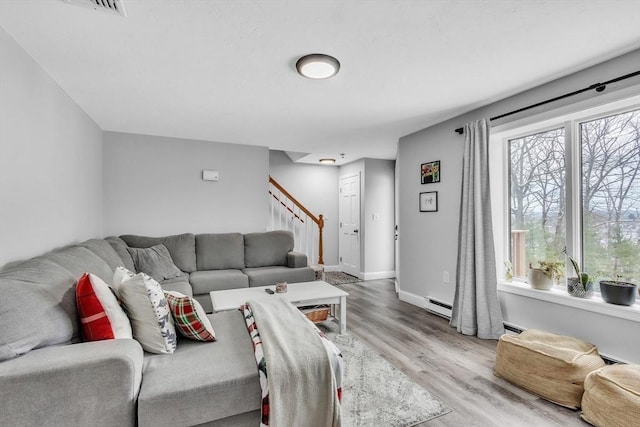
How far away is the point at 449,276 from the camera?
3455mm

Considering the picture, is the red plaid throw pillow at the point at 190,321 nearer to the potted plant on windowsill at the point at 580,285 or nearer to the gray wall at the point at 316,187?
the potted plant on windowsill at the point at 580,285

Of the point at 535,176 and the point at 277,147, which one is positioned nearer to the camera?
the point at 535,176

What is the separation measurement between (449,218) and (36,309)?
136 inches

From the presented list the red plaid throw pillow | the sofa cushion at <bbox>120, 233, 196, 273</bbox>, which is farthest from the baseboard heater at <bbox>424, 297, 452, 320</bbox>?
the sofa cushion at <bbox>120, 233, 196, 273</bbox>

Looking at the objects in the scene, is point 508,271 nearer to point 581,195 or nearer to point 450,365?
point 581,195

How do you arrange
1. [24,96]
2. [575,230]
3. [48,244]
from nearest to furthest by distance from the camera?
[24,96] → [48,244] → [575,230]

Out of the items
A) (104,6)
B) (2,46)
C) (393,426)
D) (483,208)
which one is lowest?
(393,426)

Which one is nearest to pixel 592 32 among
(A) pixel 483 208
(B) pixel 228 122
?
(A) pixel 483 208

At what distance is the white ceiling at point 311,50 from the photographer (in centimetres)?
161

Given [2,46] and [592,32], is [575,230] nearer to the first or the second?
[592,32]

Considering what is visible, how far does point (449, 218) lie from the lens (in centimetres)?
345

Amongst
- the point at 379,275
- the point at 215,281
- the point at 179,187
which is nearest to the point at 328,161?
Answer: the point at 379,275

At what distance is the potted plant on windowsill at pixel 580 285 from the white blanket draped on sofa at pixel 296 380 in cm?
213

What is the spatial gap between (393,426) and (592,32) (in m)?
2.57
